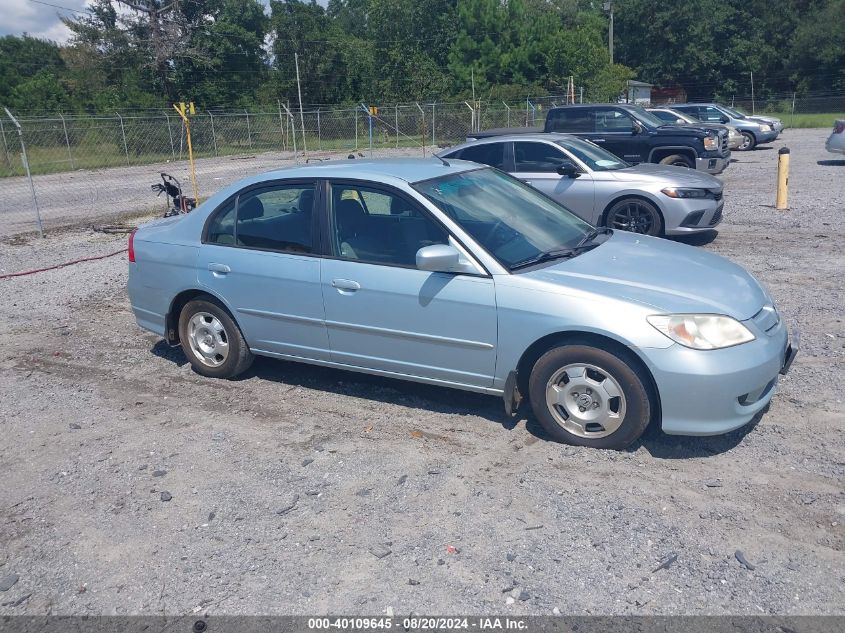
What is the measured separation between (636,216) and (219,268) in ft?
20.7

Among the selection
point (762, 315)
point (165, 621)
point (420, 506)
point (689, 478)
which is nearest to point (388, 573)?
point (420, 506)

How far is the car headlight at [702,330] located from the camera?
4.45 m

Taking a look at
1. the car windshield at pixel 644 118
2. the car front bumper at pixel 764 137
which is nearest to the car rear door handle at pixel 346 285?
the car windshield at pixel 644 118

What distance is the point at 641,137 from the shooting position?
15172 millimetres

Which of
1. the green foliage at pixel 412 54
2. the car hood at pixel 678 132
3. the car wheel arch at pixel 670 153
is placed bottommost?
the car wheel arch at pixel 670 153

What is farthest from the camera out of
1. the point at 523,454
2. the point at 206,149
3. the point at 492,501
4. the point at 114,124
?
the point at 206,149

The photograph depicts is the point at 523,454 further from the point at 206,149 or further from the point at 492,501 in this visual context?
the point at 206,149

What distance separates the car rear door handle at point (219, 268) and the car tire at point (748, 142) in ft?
83.5

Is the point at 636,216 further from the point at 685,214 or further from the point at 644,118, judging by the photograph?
the point at 644,118

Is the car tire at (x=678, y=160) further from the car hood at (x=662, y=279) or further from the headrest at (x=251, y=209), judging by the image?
the headrest at (x=251, y=209)

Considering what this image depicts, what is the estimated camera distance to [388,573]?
3721mm

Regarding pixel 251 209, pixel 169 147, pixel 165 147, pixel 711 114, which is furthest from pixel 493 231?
pixel 169 147

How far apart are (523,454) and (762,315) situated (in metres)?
1.70

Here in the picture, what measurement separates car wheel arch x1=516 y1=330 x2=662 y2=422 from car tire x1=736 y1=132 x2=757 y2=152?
25509 millimetres
